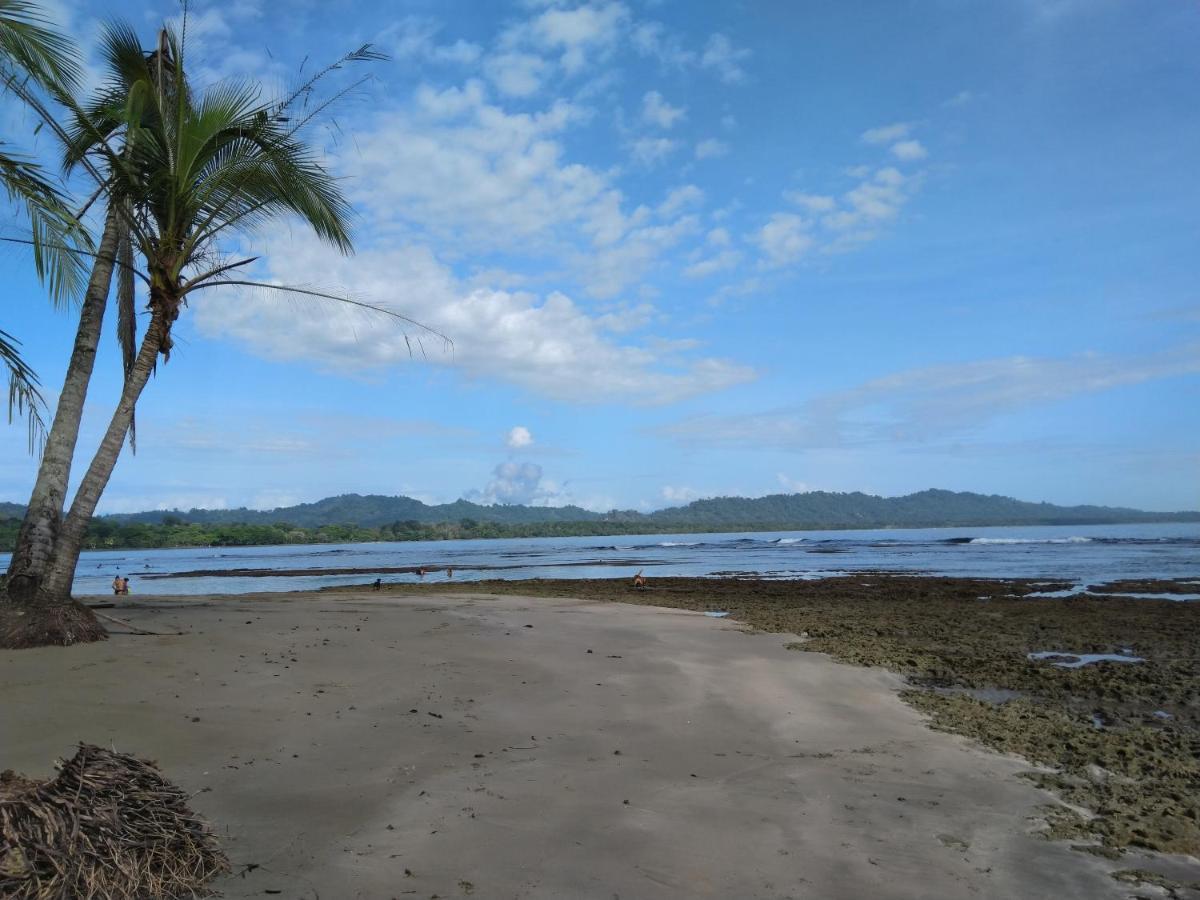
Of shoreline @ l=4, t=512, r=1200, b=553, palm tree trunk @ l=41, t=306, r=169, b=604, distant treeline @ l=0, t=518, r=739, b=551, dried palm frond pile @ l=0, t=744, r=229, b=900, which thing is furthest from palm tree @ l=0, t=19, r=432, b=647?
shoreline @ l=4, t=512, r=1200, b=553

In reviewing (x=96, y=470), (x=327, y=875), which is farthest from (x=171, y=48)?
(x=327, y=875)

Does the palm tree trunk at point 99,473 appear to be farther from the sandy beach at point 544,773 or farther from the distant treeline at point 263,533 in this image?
the distant treeline at point 263,533

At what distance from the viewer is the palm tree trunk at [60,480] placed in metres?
8.76

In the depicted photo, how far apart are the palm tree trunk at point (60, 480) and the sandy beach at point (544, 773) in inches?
39.1

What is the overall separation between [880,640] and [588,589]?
52.7 ft

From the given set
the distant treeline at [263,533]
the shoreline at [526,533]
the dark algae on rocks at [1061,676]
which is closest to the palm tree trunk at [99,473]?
the dark algae on rocks at [1061,676]

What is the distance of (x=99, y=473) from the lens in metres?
9.50

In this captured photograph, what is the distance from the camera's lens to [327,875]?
139 inches

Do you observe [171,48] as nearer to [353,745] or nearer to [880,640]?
[353,745]

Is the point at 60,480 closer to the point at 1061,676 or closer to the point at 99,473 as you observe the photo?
the point at 99,473

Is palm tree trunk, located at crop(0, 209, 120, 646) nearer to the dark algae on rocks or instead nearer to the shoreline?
the dark algae on rocks

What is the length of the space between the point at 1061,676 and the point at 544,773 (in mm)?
8597

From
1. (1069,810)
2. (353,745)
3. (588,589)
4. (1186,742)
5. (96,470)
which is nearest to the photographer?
(1069,810)

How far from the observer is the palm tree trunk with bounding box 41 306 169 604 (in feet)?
30.0
